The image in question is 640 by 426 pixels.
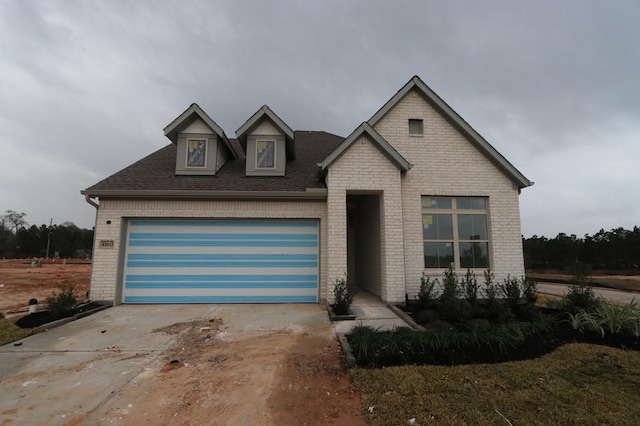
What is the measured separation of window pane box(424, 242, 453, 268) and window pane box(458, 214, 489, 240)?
566 mm

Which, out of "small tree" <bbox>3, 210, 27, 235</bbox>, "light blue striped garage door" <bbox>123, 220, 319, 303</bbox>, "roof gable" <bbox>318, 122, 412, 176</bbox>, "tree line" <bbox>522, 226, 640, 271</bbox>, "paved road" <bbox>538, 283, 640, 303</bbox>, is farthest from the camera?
"small tree" <bbox>3, 210, 27, 235</bbox>

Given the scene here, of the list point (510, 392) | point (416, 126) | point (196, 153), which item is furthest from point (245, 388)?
point (416, 126)

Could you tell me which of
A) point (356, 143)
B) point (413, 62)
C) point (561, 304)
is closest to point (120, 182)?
point (356, 143)

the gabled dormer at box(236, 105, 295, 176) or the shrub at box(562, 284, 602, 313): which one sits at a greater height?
the gabled dormer at box(236, 105, 295, 176)

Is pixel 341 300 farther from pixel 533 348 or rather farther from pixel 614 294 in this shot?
pixel 614 294

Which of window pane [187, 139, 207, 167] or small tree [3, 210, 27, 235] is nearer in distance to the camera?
window pane [187, 139, 207, 167]

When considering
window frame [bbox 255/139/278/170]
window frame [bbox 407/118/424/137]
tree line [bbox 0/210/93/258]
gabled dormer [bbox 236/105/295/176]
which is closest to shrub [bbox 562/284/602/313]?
window frame [bbox 407/118/424/137]

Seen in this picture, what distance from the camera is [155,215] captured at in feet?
29.5

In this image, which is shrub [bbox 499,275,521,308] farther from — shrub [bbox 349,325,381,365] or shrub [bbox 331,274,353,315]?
shrub [bbox 349,325,381,365]

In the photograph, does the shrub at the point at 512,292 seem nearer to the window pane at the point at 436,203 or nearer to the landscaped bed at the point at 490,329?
the landscaped bed at the point at 490,329

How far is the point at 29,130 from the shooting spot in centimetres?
1631

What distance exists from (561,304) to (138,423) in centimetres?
938

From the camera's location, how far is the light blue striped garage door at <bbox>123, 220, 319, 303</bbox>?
29.1 feet

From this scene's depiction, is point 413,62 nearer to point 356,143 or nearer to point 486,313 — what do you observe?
point 356,143
